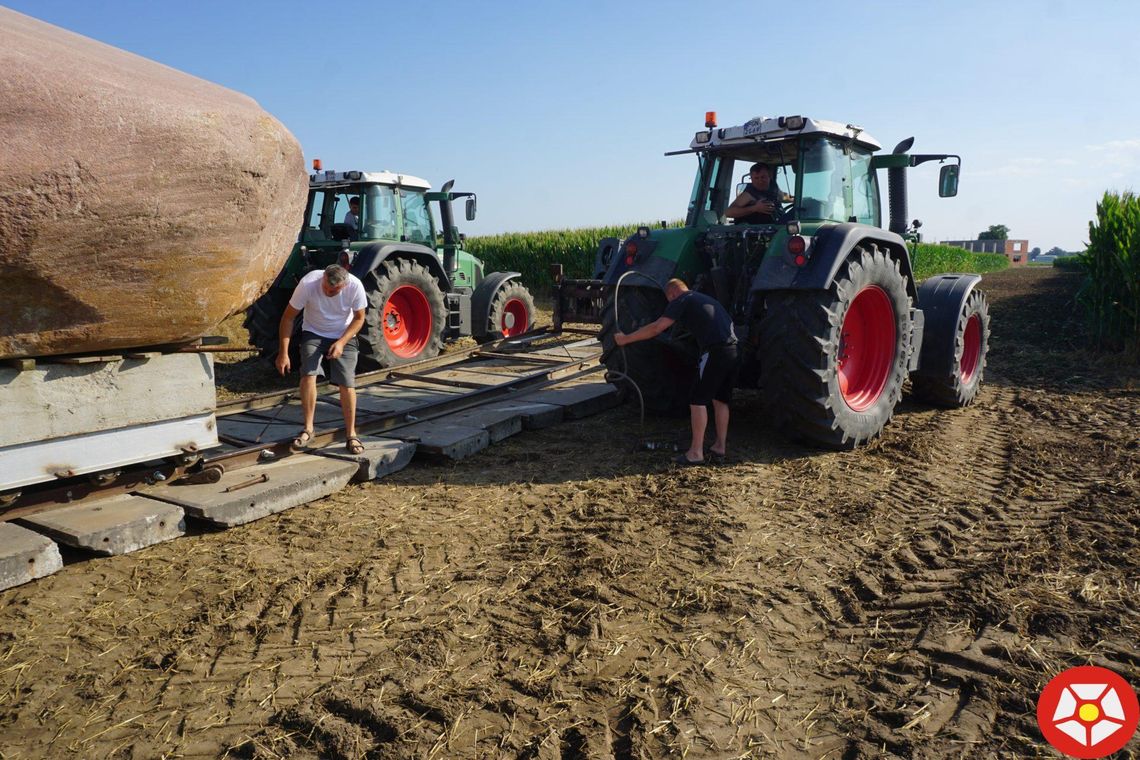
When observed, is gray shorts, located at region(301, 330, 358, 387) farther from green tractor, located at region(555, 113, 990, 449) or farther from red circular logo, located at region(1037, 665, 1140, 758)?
red circular logo, located at region(1037, 665, 1140, 758)

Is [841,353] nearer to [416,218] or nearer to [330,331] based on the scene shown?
[330,331]

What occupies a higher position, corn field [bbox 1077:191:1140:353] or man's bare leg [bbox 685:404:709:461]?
corn field [bbox 1077:191:1140:353]

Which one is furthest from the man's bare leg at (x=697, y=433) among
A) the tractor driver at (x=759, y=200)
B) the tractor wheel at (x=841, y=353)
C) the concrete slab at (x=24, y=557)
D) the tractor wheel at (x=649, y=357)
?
the concrete slab at (x=24, y=557)

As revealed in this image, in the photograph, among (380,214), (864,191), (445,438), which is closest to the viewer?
(445,438)

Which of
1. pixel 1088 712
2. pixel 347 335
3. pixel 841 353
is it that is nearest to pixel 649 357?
pixel 841 353

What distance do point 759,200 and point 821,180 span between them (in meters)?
0.48

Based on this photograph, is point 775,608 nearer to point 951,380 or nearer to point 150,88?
point 150,88

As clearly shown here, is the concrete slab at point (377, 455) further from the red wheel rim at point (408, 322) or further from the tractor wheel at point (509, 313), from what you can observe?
the tractor wheel at point (509, 313)

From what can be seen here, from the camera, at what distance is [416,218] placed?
33.2 feet

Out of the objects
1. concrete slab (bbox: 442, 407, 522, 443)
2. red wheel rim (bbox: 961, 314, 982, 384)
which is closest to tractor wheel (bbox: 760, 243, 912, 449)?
red wheel rim (bbox: 961, 314, 982, 384)

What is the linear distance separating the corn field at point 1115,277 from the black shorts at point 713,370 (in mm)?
7119

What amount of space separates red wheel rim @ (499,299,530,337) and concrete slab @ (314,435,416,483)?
5.91 meters

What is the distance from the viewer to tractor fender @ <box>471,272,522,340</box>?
10695 mm

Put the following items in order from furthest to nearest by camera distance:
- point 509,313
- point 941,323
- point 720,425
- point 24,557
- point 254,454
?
1. point 509,313
2. point 941,323
3. point 720,425
4. point 254,454
5. point 24,557
